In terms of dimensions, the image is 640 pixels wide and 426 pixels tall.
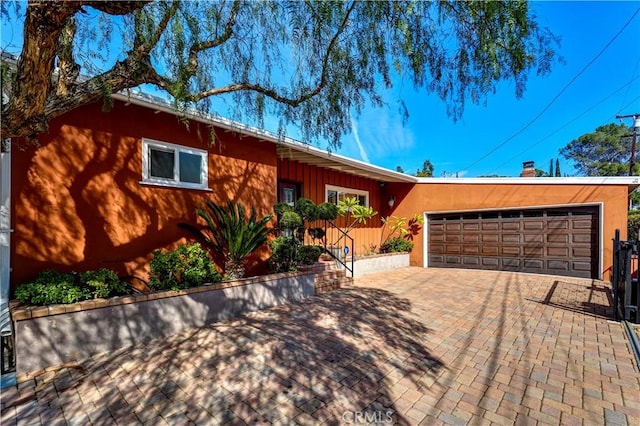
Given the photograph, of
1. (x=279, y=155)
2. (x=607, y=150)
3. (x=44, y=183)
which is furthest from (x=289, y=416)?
(x=607, y=150)

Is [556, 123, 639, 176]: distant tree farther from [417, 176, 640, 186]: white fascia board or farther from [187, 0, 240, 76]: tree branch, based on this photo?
[187, 0, 240, 76]: tree branch

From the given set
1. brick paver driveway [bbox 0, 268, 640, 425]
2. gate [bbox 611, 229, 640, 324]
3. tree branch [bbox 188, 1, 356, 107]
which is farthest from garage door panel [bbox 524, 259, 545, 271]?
tree branch [bbox 188, 1, 356, 107]

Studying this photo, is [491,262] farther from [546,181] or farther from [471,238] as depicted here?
[546,181]

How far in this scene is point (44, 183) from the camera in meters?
4.06

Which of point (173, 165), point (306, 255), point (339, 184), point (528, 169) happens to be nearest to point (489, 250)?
point (528, 169)

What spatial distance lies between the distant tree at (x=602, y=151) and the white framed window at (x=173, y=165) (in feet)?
102

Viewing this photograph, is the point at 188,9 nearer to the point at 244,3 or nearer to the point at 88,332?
the point at 244,3

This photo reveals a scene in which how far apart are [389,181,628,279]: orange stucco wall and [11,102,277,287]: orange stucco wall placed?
27.3 ft

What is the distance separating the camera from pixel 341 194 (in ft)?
35.8

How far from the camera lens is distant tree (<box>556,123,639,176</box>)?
23953 millimetres

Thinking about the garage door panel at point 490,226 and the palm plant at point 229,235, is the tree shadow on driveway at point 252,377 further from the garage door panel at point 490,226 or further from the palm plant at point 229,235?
the garage door panel at point 490,226

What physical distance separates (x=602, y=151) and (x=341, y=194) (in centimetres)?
2954

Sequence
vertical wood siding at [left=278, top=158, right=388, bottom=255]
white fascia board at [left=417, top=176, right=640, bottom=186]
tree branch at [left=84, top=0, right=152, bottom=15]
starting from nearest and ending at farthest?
tree branch at [left=84, top=0, right=152, bottom=15] → white fascia board at [left=417, top=176, right=640, bottom=186] → vertical wood siding at [left=278, top=158, right=388, bottom=255]

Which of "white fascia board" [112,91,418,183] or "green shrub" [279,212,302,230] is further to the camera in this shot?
"green shrub" [279,212,302,230]
